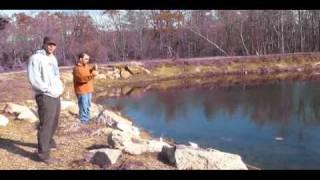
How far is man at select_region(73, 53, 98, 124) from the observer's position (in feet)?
31.2

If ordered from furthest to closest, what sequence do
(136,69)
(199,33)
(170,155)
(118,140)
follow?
(199,33) → (136,69) → (118,140) → (170,155)

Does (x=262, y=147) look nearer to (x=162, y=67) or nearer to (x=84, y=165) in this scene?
(x=84, y=165)

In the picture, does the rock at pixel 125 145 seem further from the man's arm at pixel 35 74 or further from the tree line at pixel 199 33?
the tree line at pixel 199 33

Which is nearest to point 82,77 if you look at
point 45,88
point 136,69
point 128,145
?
point 128,145

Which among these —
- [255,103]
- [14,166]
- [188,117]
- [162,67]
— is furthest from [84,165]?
[162,67]

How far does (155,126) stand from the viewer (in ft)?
50.1

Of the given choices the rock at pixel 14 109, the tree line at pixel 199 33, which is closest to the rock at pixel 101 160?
the rock at pixel 14 109

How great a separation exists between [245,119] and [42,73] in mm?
10931

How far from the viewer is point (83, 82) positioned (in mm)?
9750

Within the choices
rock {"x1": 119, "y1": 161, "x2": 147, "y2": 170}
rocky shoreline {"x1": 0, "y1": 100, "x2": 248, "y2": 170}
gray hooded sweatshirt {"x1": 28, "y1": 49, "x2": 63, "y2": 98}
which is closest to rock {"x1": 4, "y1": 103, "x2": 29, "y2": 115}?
rocky shoreline {"x1": 0, "y1": 100, "x2": 248, "y2": 170}

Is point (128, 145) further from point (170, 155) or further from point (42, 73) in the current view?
point (42, 73)

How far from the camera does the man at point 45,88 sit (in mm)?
6094

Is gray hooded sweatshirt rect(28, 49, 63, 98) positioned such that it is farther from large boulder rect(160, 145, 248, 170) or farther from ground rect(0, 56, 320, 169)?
large boulder rect(160, 145, 248, 170)
